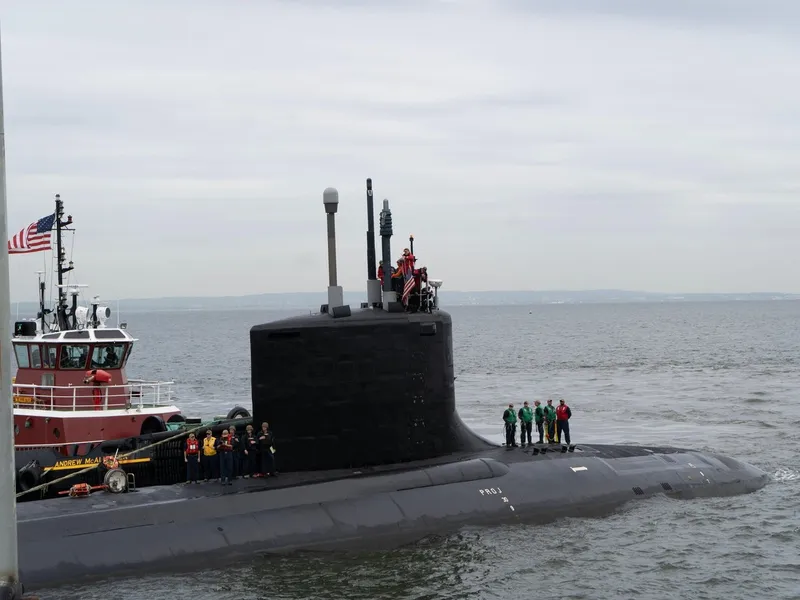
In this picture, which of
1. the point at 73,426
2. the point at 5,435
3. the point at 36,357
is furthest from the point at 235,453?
the point at 5,435

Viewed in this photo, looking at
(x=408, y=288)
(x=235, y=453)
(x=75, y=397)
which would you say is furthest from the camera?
(x=75, y=397)

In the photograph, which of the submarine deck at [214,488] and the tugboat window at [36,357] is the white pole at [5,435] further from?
the tugboat window at [36,357]

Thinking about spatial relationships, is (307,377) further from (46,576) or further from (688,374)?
(688,374)

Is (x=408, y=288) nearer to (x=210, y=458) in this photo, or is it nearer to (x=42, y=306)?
(x=210, y=458)

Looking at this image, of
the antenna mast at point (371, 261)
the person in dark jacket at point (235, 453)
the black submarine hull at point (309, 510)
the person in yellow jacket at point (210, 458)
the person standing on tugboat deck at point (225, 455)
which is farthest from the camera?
the antenna mast at point (371, 261)

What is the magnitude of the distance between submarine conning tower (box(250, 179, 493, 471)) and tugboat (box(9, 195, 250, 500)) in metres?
6.19

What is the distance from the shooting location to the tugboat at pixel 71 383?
80.8ft

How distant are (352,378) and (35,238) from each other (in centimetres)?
1097

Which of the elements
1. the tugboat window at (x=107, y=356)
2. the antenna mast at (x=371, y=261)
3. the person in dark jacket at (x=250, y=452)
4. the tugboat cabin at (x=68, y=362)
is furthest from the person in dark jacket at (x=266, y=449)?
the tugboat window at (x=107, y=356)

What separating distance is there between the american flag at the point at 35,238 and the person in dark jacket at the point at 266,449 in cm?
991

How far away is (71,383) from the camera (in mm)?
25828

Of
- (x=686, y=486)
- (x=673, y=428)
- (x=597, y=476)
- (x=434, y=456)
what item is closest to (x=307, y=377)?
(x=434, y=456)

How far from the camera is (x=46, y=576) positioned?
15102mm

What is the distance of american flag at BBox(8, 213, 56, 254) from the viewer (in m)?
25.2
